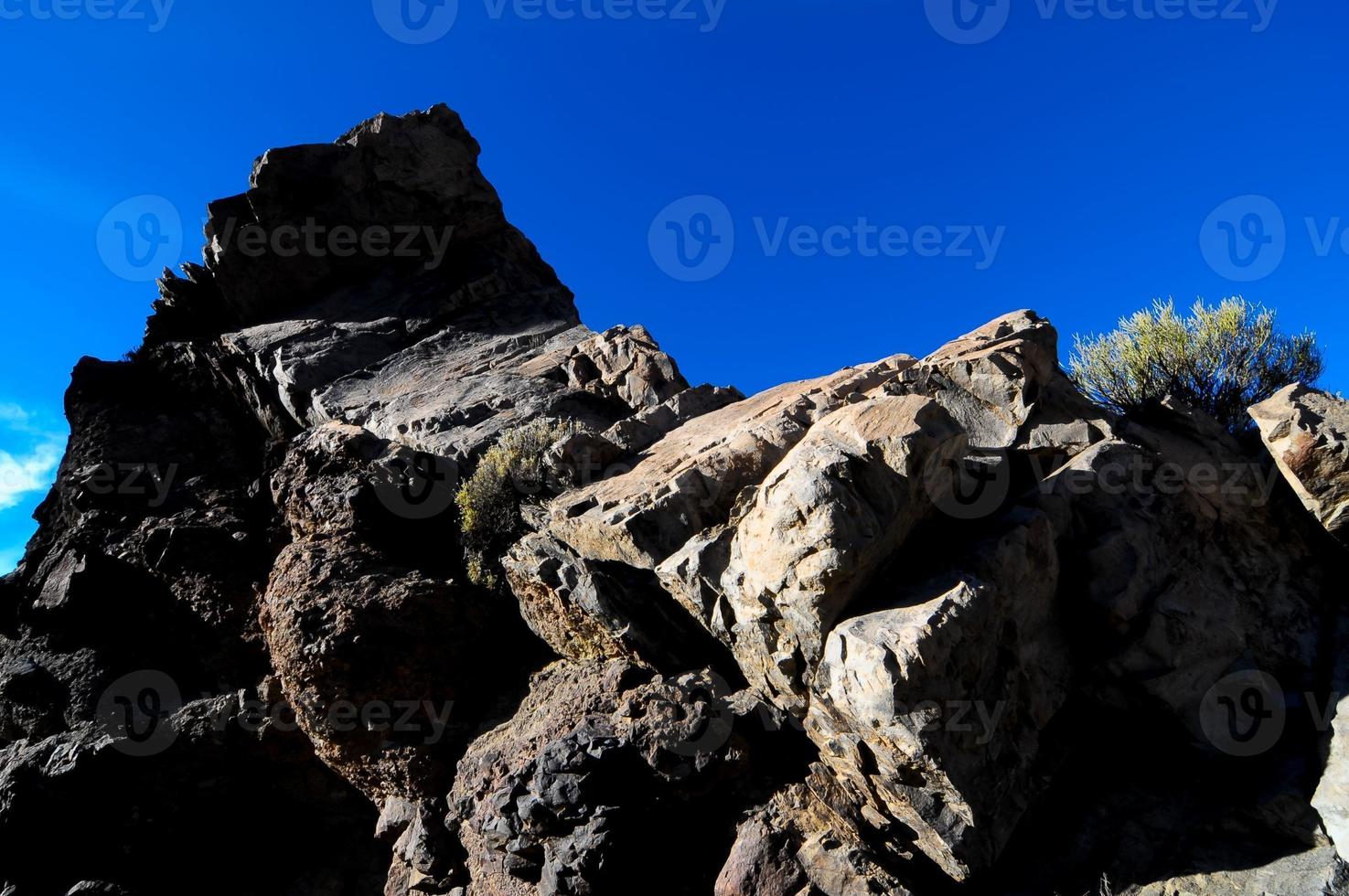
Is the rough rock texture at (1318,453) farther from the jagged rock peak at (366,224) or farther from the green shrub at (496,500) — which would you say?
the jagged rock peak at (366,224)

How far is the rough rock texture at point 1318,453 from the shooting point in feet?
28.2

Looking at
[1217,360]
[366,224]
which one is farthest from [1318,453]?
[366,224]

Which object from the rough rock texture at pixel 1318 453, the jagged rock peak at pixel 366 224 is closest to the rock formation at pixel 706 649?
the rough rock texture at pixel 1318 453

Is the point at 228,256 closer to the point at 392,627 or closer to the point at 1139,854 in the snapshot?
the point at 392,627

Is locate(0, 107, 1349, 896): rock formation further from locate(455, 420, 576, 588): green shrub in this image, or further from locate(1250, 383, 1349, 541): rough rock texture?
locate(455, 420, 576, 588): green shrub

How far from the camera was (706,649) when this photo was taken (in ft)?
26.3

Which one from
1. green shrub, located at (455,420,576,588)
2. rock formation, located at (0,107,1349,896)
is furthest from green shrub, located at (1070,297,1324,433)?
green shrub, located at (455,420,576,588)

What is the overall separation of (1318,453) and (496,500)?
8521 mm

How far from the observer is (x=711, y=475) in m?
8.57

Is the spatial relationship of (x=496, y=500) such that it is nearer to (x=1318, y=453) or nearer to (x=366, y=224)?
(x=1318, y=453)

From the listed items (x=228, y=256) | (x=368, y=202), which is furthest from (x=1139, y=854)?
(x=228, y=256)

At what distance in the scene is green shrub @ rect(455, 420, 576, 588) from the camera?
9859mm

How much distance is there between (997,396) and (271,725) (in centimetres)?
927

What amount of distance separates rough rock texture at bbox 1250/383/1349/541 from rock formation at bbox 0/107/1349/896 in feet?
0.12
